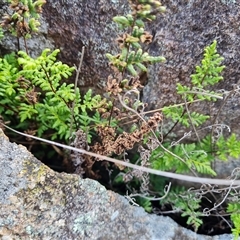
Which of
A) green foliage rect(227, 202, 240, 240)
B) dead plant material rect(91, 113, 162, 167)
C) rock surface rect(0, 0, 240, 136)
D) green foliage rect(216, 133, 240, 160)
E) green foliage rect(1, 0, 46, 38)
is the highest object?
green foliage rect(1, 0, 46, 38)

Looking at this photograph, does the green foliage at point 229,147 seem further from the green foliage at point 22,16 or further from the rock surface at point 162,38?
the green foliage at point 22,16

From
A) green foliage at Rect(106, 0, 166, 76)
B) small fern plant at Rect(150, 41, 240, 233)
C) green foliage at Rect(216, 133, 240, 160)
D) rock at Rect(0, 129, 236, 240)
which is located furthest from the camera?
green foliage at Rect(216, 133, 240, 160)

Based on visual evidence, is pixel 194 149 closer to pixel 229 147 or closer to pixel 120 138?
pixel 229 147

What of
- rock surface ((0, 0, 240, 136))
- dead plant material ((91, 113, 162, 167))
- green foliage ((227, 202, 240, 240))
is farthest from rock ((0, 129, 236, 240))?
rock surface ((0, 0, 240, 136))

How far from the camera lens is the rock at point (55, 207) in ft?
4.83

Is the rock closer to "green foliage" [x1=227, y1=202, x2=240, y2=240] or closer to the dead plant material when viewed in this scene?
the dead plant material

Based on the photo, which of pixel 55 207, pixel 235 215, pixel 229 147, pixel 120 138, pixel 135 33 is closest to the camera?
pixel 135 33

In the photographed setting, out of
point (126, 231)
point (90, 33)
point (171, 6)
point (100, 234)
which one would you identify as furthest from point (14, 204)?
point (171, 6)

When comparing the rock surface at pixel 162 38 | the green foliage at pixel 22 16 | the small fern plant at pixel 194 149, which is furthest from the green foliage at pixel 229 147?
the green foliage at pixel 22 16

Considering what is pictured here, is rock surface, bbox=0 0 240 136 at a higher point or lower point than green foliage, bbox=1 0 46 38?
lower

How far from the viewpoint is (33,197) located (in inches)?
59.4

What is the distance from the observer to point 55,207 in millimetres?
1525

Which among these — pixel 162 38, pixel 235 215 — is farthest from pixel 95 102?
pixel 235 215

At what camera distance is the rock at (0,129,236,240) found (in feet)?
4.83
